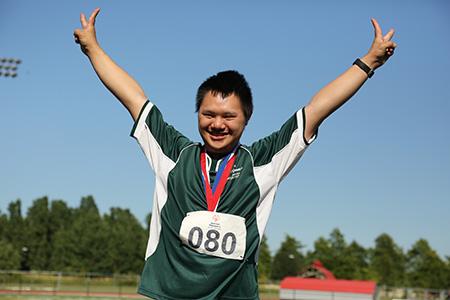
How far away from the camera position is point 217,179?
3.25 m

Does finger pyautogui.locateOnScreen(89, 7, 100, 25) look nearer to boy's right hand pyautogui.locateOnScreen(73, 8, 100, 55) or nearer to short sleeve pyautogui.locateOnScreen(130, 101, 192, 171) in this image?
boy's right hand pyautogui.locateOnScreen(73, 8, 100, 55)

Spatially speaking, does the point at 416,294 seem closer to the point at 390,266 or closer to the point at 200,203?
the point at 390,266

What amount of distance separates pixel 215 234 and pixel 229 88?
800 mm

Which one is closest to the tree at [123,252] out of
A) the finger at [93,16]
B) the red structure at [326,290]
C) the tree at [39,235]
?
the tree at [39,235]

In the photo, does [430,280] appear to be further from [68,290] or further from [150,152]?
[150,152]

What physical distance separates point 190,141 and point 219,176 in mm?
353

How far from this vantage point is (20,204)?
3639 inches

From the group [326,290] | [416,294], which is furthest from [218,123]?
[416,294]

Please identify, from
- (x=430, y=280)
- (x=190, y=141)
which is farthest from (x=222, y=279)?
(x=430, y=280)

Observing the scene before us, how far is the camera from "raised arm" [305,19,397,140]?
3348 millimetres

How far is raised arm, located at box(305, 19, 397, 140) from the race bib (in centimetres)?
67

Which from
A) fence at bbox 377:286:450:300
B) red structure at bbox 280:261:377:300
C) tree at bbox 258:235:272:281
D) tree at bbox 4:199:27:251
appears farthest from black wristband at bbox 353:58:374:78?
tree at bbox 4:199:27:251

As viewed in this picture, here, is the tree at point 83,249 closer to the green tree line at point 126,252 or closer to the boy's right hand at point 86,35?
the green tree line at point 126,252

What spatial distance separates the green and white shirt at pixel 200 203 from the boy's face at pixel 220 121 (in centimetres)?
10
